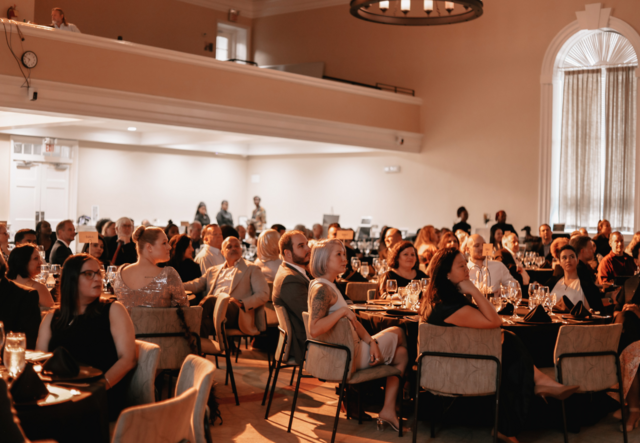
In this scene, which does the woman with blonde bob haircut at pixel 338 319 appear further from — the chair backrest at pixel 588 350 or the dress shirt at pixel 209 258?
the dress shirt at pixel 209 258

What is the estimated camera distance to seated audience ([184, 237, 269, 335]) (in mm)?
5309

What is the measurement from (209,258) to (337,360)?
3.12 metres

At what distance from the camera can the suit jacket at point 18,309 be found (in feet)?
11.8

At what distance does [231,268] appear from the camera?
18.7 ft

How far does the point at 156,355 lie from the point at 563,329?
2321 mm

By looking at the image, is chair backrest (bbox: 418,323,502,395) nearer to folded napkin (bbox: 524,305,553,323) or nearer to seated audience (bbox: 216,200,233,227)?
folded napkin (bbox: 524,305,553,323)

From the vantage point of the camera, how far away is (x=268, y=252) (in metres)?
6.18

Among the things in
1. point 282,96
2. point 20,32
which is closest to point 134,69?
point 20,32

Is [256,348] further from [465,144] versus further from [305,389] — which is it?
[465,144]

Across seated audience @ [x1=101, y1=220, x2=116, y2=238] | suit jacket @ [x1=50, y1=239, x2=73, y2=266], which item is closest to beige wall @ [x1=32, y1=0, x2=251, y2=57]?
seated audience @ [x1=101, y1=220, x2=116, y2=238]

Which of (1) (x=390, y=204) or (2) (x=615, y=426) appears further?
(1) (x=390, y=204)

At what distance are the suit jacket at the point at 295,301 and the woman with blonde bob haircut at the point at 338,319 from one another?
1.65 ft

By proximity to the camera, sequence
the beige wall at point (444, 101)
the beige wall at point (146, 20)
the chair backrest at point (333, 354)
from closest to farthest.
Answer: the chair backrest at point (333, 354), the beige wall at point (444, 101), the beige wall at point (146, 20)

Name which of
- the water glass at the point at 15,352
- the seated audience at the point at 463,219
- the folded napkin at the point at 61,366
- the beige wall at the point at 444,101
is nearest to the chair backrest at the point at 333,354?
the folded napkin at the point at 61,366
